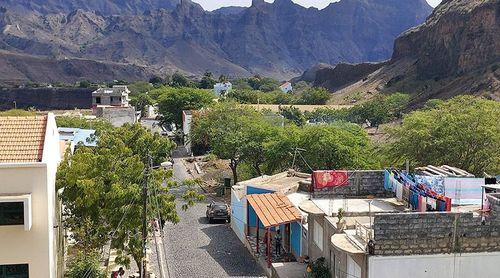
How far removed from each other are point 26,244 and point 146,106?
3185 inches

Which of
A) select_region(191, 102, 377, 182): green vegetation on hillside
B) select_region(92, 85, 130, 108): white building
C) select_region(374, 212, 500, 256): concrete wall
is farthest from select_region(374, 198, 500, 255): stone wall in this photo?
select_region(92, 85, 130, 108): white building

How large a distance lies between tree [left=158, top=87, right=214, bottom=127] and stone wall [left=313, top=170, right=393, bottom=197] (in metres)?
46.1

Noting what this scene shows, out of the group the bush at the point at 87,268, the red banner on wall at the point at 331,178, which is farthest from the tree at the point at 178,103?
the bush at the point at 87,268

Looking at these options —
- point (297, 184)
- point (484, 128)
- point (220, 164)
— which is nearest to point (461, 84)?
point (220, 164)

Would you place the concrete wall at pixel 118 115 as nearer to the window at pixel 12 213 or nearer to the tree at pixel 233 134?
the tree at pixel 233 134

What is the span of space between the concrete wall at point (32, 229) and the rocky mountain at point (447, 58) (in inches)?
2830

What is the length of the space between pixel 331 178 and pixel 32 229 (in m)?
10.5

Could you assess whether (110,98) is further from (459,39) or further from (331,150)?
(331,150)

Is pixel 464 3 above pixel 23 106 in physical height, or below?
above

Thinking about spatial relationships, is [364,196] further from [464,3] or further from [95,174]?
[464,3]

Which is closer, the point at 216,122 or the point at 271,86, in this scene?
the point at 216,122

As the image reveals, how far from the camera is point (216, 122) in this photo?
1831 inches

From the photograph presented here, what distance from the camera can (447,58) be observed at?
337 ft

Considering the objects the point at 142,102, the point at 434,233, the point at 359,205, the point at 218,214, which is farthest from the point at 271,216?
the point at 142,102
